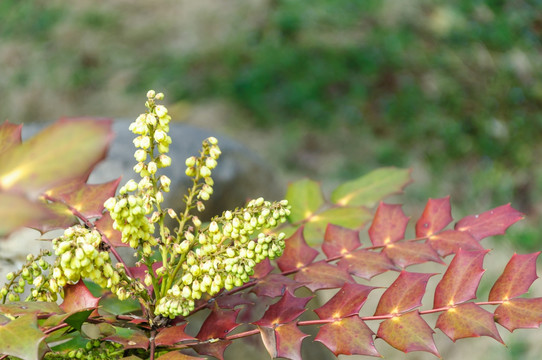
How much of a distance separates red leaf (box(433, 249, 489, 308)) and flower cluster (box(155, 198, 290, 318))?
0.23 metres

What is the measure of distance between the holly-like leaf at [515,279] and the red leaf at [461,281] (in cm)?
4

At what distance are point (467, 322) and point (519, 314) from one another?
8cm

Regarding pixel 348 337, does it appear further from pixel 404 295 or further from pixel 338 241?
pixel 338 241

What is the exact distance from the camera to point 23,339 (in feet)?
2.01

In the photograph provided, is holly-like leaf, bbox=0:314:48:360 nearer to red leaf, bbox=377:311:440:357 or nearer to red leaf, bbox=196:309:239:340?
red leaf, bbox=196:309:239:340

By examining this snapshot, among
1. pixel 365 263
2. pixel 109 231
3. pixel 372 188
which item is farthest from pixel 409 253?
pixel 109 231

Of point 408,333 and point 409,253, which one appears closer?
point 408,333

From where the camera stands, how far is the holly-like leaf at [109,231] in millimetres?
807

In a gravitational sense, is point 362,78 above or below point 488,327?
above

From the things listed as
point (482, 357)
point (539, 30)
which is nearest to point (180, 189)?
point (482, 357)

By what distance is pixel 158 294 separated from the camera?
2.52ft

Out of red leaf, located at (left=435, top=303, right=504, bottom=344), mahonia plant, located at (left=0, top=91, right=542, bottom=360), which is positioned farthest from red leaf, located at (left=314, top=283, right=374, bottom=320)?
red leaf, located at (left=435, top=303, right=504, bottom=344)

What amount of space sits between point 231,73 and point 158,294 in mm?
2597

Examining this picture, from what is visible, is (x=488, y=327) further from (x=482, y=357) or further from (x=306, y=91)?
(x=306, y=91)
